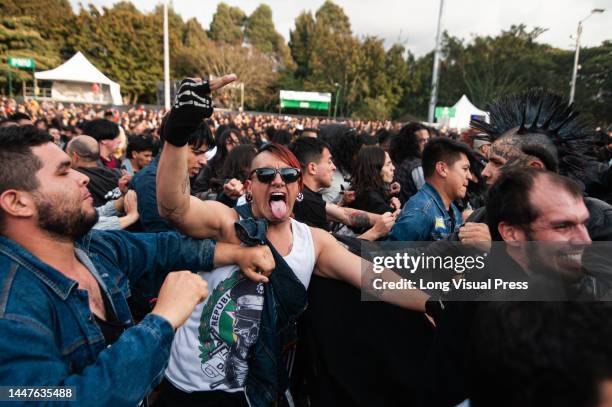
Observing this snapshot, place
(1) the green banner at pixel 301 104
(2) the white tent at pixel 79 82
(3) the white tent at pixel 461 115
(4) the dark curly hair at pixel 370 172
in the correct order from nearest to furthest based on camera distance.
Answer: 1. (4) the dark curly hair at pixel 370 172
2. (3) the white tent at pixel 461 115
3. (2) the white tent at pixel 79 82
4. (1) the green banner at pixel 301 104

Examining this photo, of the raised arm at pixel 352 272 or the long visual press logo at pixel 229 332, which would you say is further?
the raised arm at pixel 352 272

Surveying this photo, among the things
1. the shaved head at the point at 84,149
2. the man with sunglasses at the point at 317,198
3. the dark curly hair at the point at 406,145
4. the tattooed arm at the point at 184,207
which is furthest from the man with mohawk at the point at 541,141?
the shaved head at the point at 84,149

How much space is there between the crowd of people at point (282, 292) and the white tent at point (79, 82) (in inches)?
1412

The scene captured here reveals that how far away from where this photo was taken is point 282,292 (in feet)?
6.63

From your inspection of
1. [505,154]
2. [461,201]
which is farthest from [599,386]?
[461,201]

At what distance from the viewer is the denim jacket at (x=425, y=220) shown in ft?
9.77

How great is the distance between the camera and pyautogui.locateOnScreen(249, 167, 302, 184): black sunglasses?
7.36 ft

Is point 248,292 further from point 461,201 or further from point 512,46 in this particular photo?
point 512,46

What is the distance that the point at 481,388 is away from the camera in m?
1.09

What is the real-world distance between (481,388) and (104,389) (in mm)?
1081

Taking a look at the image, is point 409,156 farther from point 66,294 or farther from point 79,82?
point 79,82

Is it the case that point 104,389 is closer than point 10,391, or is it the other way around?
point 10,391

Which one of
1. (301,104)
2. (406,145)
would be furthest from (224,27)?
(406,145)

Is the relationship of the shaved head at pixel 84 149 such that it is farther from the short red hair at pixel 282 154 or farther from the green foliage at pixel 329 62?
the green foliage at pixel 329 62
